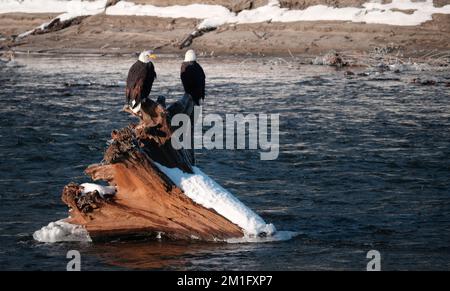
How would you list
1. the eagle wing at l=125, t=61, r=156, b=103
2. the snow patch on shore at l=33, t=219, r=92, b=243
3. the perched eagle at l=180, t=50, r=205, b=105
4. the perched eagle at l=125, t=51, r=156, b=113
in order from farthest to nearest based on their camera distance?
1. the perched eagle at l=180, t=50, r=205, b=105
2. the eagle wing at l=125, t=61, r=156, b=103
3. the perched eagle at l=125, t=51, r=156, b=113
4. the snow patch on shore at l=33, t=219, r=92, b=243

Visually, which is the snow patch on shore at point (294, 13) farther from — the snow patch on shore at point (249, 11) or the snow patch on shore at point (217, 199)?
the snow patch on shore at point (217, 199)

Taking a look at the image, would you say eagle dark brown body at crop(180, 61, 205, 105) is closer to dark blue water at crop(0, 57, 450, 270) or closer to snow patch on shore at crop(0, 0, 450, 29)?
dark blue water at crop(0, 57, 450, 270)

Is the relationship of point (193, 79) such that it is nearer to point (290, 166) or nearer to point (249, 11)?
point (290, 166)

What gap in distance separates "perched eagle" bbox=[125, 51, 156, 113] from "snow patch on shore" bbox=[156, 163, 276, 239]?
1.06 m

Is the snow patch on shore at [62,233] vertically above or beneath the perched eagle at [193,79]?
beneath

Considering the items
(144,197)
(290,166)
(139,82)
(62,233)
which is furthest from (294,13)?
(144,197)

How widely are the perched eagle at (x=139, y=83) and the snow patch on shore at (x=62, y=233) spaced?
1.61 meters

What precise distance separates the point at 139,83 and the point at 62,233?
2.16 metres

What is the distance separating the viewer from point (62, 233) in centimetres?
1018

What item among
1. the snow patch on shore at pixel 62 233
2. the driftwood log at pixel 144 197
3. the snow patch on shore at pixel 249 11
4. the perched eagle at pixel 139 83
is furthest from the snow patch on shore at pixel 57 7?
the driftwood log at pixel 144 197

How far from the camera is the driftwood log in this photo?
961cm

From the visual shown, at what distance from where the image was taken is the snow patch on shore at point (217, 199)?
9.60 metres

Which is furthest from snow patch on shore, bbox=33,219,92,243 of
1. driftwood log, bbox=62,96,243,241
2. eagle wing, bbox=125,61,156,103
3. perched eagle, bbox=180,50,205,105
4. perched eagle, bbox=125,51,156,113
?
perched eagle, bbox=180,50,205,105
